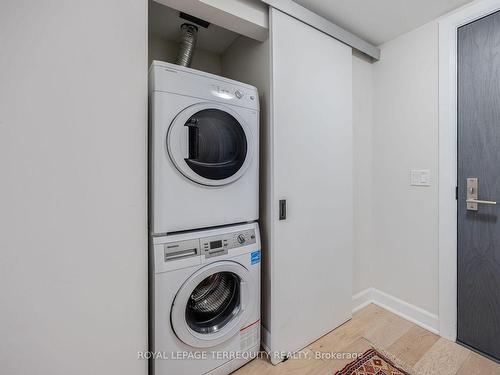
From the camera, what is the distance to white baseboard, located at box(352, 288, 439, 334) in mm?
1785

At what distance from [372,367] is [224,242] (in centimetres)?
123

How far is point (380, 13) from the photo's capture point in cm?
166

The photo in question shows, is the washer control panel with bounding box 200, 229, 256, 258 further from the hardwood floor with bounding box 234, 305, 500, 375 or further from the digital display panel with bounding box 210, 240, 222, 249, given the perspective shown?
the hardwood floor with bounding box 234, 305, 500, 375

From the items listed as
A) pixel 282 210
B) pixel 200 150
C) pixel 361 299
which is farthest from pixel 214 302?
pixel 361 299

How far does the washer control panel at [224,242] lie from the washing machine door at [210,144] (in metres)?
0.32

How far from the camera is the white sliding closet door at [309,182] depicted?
1490 mm

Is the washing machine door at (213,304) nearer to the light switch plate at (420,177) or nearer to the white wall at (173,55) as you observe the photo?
the light switch plate at (420,177)

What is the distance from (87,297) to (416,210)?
2273 millimetres

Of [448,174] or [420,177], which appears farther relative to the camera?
[420,177]

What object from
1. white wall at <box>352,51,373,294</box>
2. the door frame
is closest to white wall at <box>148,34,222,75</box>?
white wall at <box>352,51,373,294</box>

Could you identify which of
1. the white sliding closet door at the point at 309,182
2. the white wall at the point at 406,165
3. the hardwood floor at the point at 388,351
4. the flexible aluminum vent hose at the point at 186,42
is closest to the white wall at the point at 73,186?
the flexible aluminum vent hose at the point at 186,42

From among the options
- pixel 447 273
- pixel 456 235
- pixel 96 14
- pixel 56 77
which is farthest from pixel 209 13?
pixel 447 273

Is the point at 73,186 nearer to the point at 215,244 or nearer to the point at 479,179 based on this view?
the point at 215,244

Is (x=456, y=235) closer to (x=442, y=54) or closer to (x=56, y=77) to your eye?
(x=442, y=54)
